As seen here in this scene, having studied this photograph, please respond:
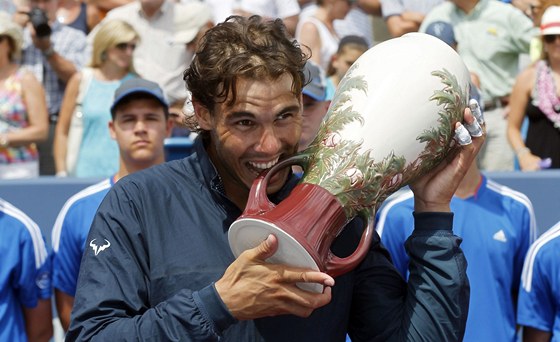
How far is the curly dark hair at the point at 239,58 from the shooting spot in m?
2.52

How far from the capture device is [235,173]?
2.63 meters

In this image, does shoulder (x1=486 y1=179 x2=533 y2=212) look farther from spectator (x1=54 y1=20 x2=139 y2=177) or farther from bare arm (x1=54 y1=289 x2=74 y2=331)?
spectator (x1=54 y1=20 x2=139 y2=177)

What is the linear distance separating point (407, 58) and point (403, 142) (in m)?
0.22

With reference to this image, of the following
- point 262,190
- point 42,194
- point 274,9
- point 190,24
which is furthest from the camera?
point 274,9

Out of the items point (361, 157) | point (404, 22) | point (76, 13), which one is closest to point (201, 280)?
point (361, 157)

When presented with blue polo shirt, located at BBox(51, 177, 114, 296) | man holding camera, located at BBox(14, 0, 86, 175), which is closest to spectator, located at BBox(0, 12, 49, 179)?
man holding camera, located at BBox(14, 0, 86, 175)

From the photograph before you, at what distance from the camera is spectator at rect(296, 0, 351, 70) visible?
296 inches

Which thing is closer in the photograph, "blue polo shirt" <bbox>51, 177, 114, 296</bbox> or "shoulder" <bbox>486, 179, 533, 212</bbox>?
"shoulder" <bbox>486, 179, 533, 212</bbox>

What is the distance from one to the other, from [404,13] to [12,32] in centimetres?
282

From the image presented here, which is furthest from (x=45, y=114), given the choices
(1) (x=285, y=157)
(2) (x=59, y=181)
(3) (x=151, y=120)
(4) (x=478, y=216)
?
(1) (x=285, y=157)

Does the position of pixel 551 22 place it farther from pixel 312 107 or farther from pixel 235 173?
pixel 235 173

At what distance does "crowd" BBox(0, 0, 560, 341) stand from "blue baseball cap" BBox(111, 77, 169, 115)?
0.01 meters

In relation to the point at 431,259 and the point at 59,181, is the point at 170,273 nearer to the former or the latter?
the point at 431,259

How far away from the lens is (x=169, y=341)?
2338 millimetres
